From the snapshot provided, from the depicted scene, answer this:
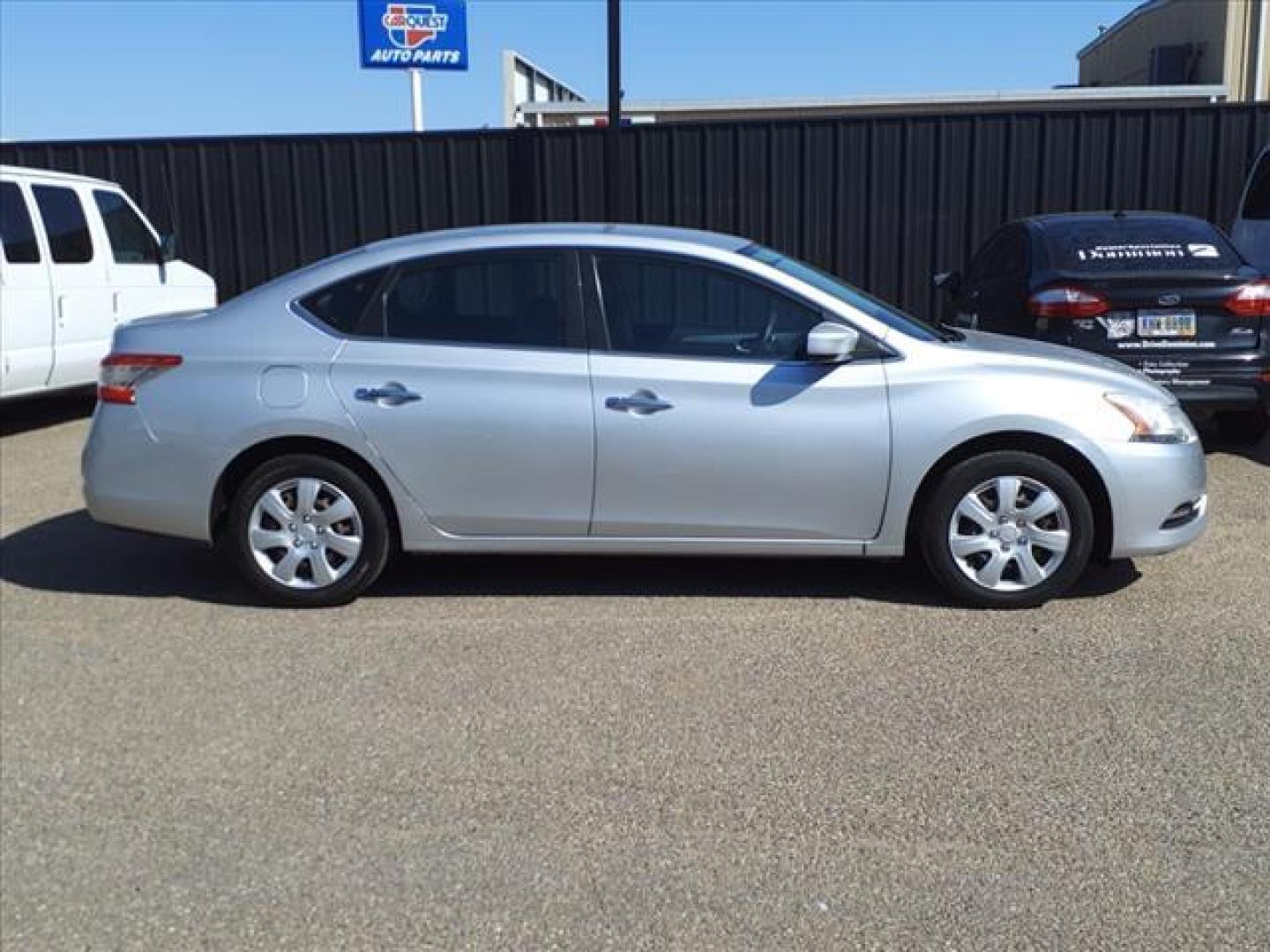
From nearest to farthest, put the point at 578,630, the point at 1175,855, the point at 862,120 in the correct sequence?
the point at 1175,855
the point at 578,630
the point at 862,120

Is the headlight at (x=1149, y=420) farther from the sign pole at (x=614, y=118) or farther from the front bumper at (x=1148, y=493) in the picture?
the sign pole at (x=614, y=118)

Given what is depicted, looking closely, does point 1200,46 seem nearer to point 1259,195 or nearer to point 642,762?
point 1259,195

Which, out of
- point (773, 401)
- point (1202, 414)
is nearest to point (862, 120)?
point (1202, 414)

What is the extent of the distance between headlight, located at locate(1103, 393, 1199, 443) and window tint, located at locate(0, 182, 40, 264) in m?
7.94

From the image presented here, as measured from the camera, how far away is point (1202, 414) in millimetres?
9758

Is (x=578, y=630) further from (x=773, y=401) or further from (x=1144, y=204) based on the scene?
(x=1144, y=204)

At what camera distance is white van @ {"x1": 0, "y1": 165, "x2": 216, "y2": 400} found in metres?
9.38

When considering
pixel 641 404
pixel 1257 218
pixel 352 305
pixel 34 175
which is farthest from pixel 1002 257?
pixel 34 175

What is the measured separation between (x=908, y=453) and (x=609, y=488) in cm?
124

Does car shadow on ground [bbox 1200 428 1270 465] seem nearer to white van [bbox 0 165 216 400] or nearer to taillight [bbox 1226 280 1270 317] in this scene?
taillight [bbox 1226 280 1270 317]

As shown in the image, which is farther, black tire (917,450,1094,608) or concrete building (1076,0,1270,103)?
concrete building (1076,0,1270,103)

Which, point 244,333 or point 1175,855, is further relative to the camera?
point 244,333

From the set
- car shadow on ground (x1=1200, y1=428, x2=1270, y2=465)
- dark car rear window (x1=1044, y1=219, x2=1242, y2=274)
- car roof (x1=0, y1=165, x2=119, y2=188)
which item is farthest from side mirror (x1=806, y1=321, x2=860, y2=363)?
car roof (x1=0, y1=165, x2=119, y2=188)

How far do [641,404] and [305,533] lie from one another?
1.56 m
